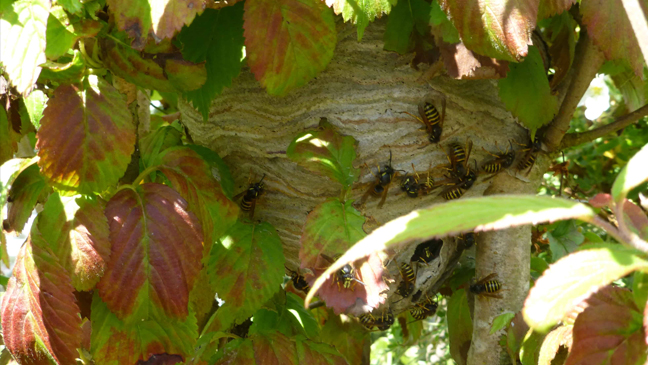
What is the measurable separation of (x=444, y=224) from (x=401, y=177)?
0.70 meters

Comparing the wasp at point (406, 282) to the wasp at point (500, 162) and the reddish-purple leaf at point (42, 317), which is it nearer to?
the wasp at point (500, 162)

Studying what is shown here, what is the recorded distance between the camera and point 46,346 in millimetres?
792

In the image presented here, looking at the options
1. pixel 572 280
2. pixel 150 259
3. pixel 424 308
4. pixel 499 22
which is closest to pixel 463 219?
pixel 572 280

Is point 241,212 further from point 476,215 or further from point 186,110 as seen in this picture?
point 476,215

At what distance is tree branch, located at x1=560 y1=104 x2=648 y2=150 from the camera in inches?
43.3

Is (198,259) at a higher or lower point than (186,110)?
lower

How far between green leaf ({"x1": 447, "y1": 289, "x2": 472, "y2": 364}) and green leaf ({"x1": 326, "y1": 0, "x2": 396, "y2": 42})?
740mm

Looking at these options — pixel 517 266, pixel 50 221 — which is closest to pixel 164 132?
pixel 50 221

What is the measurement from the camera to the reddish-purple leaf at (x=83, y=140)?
31.3 inches

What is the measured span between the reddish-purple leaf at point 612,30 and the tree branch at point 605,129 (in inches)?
10.2

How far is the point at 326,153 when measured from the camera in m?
1.00

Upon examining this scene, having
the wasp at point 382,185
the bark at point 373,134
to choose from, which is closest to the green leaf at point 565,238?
the bark at point 373,134

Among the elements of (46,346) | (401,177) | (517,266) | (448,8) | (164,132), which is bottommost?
(517,266)

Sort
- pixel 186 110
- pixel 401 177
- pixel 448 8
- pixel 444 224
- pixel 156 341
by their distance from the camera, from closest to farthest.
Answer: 1. pixel 444 224
2. pixel 448 8
3. pixel 156 341
4. pixel 401 177
5. pixel 186 110
